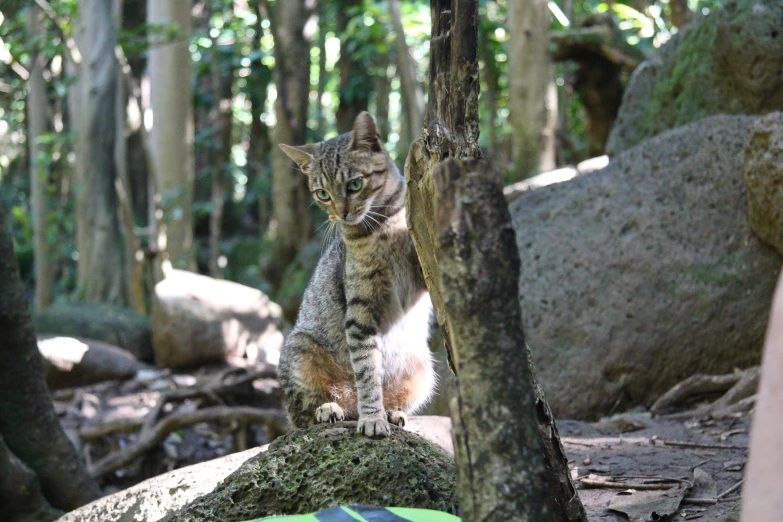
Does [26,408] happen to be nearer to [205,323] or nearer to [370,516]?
[370,516]

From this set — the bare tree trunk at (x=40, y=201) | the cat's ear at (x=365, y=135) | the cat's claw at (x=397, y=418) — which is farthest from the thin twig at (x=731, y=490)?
the bare tree trunk at (x=40, y=201)

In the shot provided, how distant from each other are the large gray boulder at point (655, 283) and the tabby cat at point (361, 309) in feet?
5.56

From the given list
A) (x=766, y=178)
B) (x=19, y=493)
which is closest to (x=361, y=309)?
(x=19, y=493)

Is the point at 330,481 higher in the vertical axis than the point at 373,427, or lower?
lower

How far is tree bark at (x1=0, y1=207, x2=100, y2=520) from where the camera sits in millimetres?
4672

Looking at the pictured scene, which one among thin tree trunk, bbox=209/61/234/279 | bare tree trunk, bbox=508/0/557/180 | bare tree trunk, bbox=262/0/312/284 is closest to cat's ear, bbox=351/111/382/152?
bare tree trunk, bbox=508/0/557/180

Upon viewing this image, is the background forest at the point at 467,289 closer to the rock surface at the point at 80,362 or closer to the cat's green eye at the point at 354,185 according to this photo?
the rock surface at the point at 80,362

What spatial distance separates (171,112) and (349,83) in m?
3.52

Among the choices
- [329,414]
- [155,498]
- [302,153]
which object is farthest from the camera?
[302,153]

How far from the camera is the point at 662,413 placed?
5.07 meters

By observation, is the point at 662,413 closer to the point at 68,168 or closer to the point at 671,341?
the point at 671,341

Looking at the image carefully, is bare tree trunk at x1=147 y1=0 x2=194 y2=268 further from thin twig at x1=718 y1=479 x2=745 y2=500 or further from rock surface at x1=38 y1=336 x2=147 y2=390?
thin twig at x1=718 y1=479 x2=745 y2=500

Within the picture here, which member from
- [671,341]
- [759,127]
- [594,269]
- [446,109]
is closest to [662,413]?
[671,341]

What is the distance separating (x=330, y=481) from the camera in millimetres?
2980
